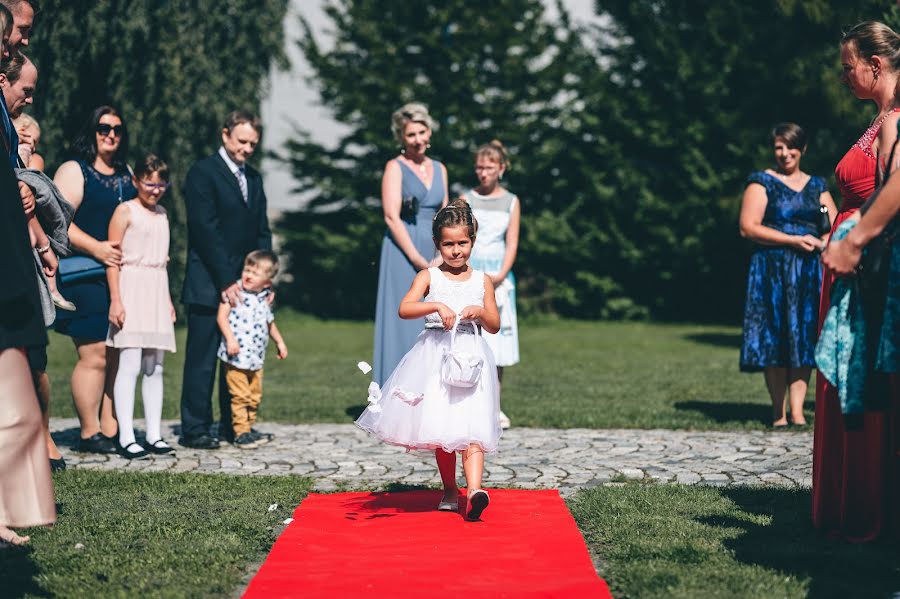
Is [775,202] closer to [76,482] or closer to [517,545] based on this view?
[517,545]

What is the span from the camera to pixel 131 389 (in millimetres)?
7664

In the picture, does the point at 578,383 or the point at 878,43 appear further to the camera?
the point at 578,383

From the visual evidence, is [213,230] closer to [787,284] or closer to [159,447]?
[159,447]

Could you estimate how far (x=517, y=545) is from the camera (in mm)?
5133

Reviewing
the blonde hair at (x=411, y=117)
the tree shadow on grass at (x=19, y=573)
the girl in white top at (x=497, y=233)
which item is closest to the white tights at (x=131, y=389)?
the blonde hair at (x=411, y=117)

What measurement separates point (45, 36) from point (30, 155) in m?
13.7

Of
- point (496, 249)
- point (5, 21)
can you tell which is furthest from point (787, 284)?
point (5, 21)

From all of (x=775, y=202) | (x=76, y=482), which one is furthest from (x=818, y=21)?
(x=76, y=482)

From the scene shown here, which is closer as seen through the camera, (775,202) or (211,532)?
(211,532)

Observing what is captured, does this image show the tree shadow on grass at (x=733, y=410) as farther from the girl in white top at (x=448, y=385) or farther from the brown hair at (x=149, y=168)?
the brown hair at (x=149, y=168)

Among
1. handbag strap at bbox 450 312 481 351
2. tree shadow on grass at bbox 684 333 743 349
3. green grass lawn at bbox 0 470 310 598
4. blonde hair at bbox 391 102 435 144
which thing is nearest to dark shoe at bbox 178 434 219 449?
green grass lawn at bbox 0 470 310 598

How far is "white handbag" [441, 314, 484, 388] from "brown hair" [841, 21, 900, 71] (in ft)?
7.78

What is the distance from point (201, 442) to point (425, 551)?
11.1 feet

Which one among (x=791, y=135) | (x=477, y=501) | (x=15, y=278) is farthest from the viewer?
(x=791, y=135)
